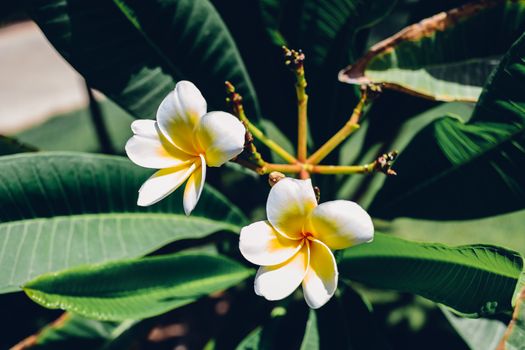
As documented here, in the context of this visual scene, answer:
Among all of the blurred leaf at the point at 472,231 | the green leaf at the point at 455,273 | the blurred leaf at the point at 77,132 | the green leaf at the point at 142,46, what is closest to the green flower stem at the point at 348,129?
the green leaf at the point at 455,273

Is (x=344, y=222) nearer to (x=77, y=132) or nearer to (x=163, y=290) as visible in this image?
(x=163, y=290)

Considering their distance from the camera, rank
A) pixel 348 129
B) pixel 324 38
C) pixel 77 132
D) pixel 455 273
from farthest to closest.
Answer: pixel 77 132, pixel 324 38, pixel 348 129, pixel 455 273

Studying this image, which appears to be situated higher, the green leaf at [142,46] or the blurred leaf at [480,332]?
the green leaf at [142,46]

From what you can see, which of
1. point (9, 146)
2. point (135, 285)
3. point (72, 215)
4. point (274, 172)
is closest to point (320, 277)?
point (274, 172)

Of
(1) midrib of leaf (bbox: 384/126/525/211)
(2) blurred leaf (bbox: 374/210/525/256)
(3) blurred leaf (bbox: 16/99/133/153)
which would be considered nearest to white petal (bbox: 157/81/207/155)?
(1) midrib of leaf (bbox: 384/126/525/211)

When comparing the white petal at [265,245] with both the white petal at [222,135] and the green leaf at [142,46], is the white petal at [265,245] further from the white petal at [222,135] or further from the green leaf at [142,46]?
the green leaf at [142,46]

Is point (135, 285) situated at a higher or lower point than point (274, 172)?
lower
